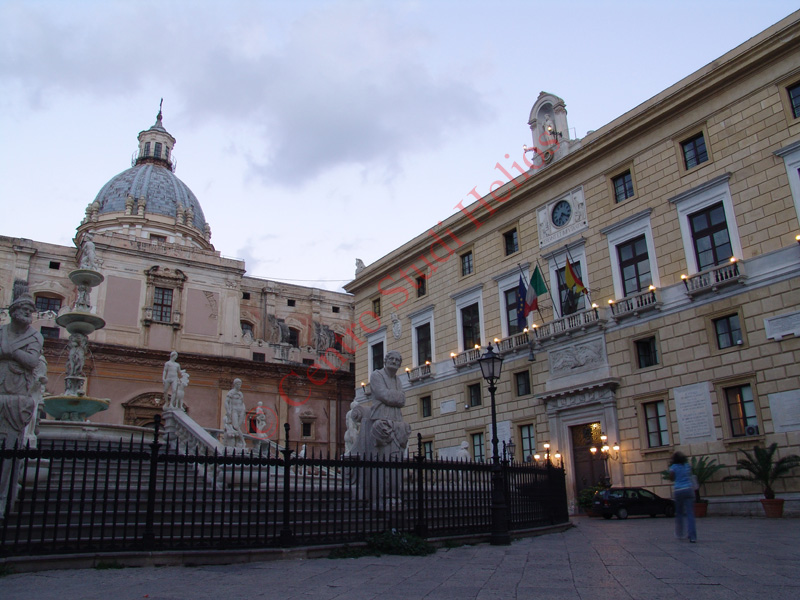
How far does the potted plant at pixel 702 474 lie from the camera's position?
58.4ft

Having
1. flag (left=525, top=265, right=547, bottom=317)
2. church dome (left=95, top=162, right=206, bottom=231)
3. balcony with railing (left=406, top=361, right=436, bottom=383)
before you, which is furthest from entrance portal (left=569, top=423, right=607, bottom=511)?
church dome (left=95, top=162, right=206, bottom=231)

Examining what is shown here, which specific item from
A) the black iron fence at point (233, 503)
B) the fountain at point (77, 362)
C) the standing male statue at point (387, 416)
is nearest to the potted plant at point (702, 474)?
the black iron fence at point (233, 503)

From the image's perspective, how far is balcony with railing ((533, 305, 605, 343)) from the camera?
23031mm

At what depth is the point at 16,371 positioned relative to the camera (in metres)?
8.41

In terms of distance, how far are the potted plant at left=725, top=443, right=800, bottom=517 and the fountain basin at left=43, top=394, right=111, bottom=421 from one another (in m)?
18.1

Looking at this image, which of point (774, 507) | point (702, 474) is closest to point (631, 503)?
point (702, 474)

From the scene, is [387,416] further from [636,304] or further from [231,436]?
[636,304]

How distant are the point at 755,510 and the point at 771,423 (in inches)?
95.6

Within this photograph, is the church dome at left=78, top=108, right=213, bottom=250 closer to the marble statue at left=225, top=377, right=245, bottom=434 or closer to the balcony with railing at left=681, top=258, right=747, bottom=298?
the marble statue at left=225, top=377, right=245, bottom=434

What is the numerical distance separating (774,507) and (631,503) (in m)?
3.63

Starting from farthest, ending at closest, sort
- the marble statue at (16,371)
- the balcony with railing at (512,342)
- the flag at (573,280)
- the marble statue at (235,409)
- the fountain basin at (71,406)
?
the balcony with railing at (512,342) < the flag at (573,280) < the marble statue at (235,409) < the fountain basin at (71,406) < the marble statue at (16,371)

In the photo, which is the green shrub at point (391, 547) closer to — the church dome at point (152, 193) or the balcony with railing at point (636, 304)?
the balcony with railing at point (636, 304)

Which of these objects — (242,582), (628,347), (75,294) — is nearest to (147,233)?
(75,294)

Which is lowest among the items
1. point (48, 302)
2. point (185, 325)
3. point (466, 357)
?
point (466, 357)
